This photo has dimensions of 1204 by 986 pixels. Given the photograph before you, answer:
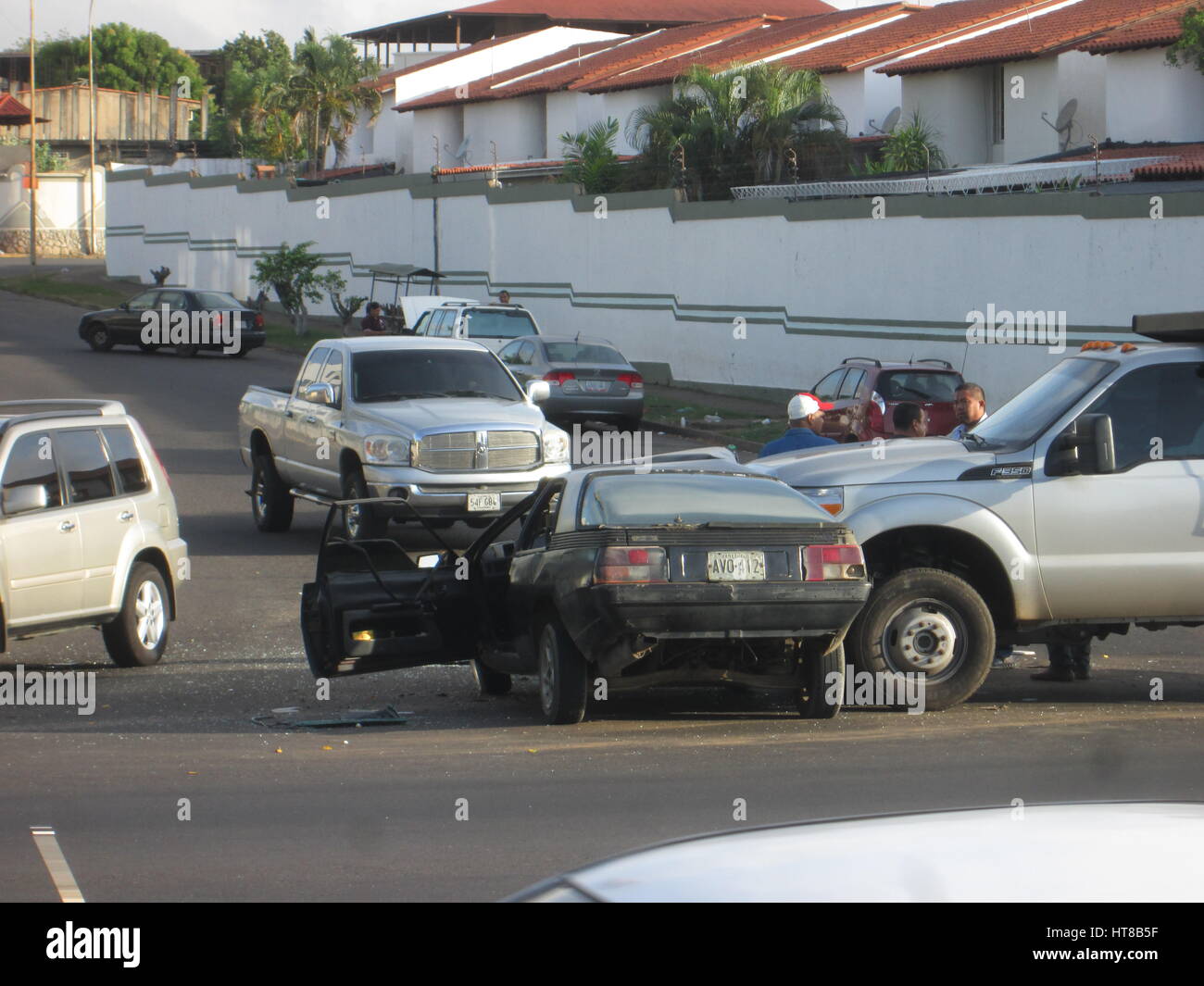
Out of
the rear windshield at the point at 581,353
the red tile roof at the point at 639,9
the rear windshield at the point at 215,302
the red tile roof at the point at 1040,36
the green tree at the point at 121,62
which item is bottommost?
the rear windshield at the point at 581,353

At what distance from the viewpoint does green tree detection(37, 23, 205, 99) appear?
118 meters

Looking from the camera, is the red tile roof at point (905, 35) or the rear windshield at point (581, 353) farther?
the red tile roof at point (905, 35)

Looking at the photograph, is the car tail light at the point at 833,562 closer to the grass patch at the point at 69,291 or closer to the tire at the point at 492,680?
the tire at the point at 492,680

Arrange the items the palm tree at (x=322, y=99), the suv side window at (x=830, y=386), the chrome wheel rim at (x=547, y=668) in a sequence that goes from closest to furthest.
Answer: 1. the chrome wheel rim at (x=547, y=668)
2. the suv side window at (x=830, y=386)
3. the palm tree at (x=322, y=99)

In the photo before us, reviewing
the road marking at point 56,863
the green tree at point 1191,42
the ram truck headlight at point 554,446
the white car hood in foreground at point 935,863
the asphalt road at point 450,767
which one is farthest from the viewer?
the green tree at point 1191,42

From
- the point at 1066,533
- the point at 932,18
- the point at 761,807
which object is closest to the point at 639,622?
the point at 761,807

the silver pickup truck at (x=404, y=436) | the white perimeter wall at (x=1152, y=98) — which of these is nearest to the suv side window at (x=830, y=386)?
the silver pickup truck at (x=404, y=436)

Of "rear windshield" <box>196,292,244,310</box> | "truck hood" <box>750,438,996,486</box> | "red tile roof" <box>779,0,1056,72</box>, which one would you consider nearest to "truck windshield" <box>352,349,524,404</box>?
"truck hood" <box>750,438,996,486</box>

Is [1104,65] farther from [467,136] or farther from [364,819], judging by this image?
[364,819]

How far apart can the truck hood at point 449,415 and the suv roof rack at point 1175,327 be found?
23.5 feet

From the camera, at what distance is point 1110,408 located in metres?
9.59

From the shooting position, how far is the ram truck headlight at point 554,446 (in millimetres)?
15938

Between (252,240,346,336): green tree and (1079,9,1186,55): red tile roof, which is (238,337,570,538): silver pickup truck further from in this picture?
(252,240,346,336): green tree
